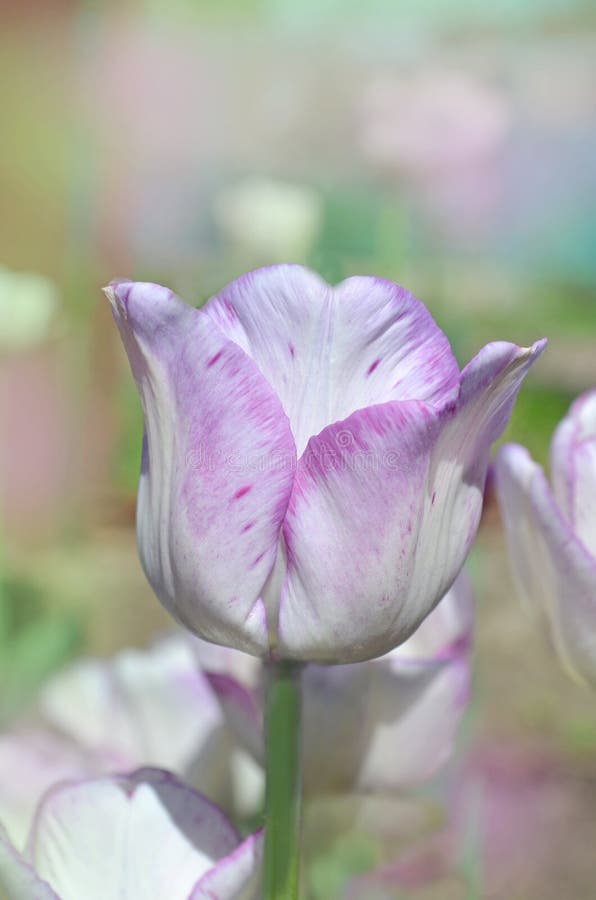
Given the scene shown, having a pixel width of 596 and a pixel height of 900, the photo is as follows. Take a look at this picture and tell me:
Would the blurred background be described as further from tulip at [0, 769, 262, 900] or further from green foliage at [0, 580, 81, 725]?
tulip at [0, 769, 262, 900]

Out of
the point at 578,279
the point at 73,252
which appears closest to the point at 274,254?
the point at 73,252

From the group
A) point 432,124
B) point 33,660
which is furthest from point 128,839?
point 432,124

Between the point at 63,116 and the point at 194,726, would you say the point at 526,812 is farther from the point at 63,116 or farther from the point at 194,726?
the point at 63,116

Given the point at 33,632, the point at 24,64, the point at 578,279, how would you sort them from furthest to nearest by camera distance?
1. the point at 578,279
2. the point at 24,64
3. the point at 33,632

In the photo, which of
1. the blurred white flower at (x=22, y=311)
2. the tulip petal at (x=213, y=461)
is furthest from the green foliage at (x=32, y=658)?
the tulip petal at (x=213, y=461)

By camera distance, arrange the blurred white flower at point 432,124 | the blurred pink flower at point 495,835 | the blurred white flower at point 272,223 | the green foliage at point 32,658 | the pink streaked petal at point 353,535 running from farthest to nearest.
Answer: the blurred white flower at point 432,124, the blurred white flower at point 272,223, the green foliage at point 32,658, the blurred pink flower at point 495,835, the pink streaked petal at point 353,535

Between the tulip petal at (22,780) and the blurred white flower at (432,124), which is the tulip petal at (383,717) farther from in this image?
the blurred white flower at (432,124)

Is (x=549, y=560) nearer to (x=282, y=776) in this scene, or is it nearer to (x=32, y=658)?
(x=282, y=776)
